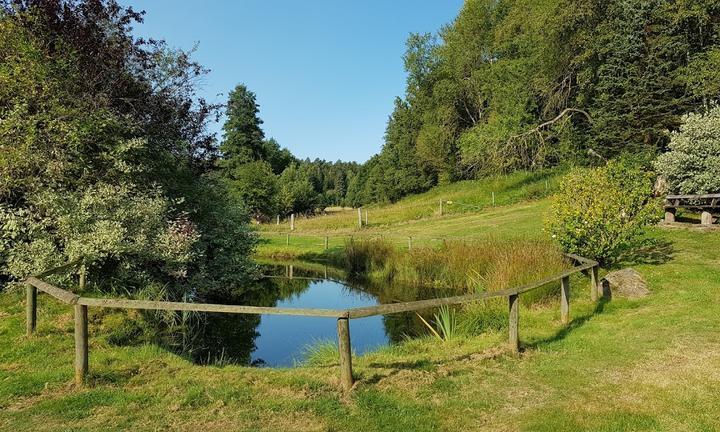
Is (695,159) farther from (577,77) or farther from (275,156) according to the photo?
(275,156)

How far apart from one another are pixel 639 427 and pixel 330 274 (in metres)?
17.8

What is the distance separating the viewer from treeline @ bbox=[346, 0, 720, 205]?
2466 centimetres

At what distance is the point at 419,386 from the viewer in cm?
582

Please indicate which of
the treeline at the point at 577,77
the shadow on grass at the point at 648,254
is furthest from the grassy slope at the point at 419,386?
the treeline at the point at 577,77

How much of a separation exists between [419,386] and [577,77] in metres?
30.4

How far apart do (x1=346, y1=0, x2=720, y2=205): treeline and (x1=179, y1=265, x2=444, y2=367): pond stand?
1764cm

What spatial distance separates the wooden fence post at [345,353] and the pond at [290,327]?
3510 millimetres

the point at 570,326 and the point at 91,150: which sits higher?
the point at 91,150

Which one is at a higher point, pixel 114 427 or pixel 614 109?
pixel 614 109

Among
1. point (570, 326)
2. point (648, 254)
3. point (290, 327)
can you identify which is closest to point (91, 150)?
point (290, 327)

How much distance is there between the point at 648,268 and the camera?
12320mm

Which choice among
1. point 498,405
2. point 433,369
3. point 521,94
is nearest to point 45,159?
point 433,369

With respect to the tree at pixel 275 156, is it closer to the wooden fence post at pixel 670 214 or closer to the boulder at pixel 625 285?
the wooden fence post at pixel 670 214

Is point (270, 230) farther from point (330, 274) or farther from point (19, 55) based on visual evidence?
point (19, 55)
